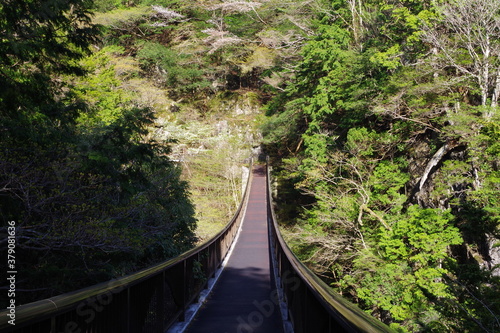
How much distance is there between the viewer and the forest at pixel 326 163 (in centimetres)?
669

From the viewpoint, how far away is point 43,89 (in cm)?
717

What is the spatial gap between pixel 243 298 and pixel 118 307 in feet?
13.6

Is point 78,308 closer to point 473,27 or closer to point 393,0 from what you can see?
point 473,27

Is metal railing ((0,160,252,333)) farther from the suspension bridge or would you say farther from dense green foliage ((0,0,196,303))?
dense green foliage ((0,0,196,303))

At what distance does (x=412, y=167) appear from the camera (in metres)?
15.6

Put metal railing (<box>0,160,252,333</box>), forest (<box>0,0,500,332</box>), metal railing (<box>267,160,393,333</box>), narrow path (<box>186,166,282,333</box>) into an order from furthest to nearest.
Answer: forest (<box>0,0,500,332</box>)
narrow path (<box>186,166,282,333</box>)
metal railing (<box>0,160,252,333</box>)
metal railing (<box>267,160,393,333</box>)

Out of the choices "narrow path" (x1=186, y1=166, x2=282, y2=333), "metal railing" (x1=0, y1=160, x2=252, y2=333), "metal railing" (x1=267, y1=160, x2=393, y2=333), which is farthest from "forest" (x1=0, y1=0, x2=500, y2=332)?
"metal railing" (x1=267, y1=160, x2=393, y2=333)

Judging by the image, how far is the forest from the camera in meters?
6.69

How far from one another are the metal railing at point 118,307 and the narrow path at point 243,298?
18.8 inches

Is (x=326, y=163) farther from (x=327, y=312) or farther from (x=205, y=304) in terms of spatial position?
(x=327, y=312)

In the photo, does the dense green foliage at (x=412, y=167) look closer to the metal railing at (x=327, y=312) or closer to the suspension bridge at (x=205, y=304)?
the suspension bridge at (x=205, y=304)

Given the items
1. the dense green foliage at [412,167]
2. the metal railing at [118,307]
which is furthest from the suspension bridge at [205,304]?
the dense green foliage at [412,167]

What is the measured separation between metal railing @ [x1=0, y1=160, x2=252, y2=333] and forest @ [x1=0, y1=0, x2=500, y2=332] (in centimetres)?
227

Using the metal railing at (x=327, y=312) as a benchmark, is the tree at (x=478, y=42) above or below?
above
